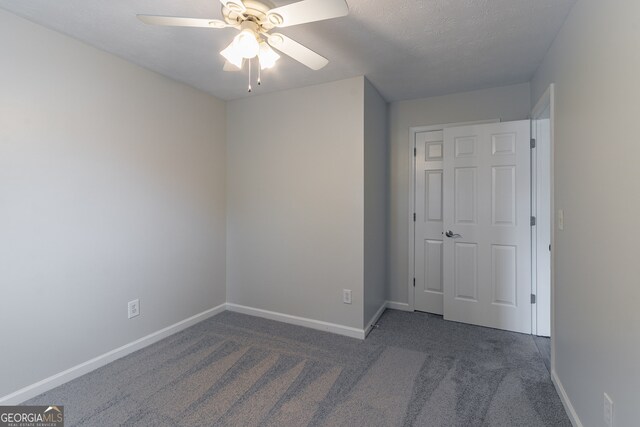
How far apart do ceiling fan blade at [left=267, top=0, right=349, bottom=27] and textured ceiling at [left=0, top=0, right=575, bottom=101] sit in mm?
407

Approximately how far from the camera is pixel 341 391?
1951 millimetres

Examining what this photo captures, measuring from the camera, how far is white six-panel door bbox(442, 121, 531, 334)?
2.80 meters

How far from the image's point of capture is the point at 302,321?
2.99 m

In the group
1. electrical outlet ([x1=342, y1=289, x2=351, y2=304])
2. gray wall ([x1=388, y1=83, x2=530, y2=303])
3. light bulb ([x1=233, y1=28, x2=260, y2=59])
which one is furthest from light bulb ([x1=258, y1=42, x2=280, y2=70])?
→ gray wall ([x1=388, y1=83, x2=530, y2=303])

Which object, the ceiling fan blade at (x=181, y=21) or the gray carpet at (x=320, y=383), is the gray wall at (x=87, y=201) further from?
the ceiling fan blade at (x=181, y=21)

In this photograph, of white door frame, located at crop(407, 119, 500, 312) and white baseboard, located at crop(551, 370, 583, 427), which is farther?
white door frame, located at crop(407, 119, 500, 312)

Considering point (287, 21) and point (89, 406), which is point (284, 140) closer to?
point (287, 21)

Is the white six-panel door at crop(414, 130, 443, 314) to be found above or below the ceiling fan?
below

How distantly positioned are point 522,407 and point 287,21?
2.49 metres

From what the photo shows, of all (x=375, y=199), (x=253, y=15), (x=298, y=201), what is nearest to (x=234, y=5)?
(x=253, y=15)

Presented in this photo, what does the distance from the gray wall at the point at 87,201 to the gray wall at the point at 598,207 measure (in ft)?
9.83

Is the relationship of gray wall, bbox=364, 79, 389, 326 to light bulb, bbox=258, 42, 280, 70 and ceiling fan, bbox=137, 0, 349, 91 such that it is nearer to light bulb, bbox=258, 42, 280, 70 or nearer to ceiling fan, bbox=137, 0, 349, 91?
light bulb, bbox=258, 42, 280, 70

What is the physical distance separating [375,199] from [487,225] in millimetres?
1120

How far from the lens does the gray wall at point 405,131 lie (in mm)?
3043
